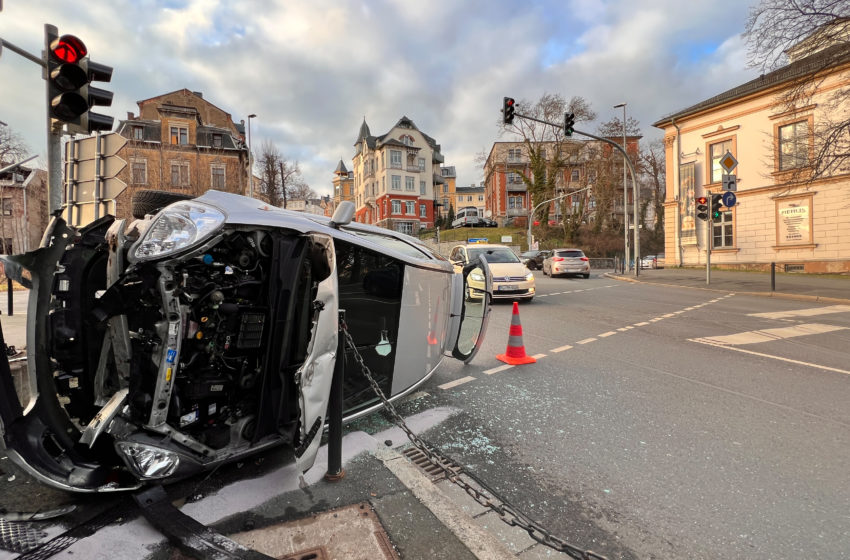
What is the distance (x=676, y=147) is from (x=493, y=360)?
98.8ft

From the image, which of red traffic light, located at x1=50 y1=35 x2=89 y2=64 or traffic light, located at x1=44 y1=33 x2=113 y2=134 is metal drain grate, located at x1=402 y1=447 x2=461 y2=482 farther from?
red traffic light, located at x1=50 y1=35 x2=89 y2=64

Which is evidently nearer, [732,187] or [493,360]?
[493,360]

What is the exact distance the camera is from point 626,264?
28.4 meters

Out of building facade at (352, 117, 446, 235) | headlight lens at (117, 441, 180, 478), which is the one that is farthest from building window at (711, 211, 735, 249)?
building facade at (352, 117, 446, 235)

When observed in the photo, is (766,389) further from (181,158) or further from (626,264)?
(181,158)

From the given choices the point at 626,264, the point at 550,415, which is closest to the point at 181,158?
the point at 626,264

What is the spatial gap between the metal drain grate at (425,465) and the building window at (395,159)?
60645mm

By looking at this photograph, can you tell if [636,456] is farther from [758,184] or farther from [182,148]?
[182,148]

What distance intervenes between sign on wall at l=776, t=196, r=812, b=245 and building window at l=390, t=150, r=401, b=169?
46.3 m

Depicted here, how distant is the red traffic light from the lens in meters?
4.87

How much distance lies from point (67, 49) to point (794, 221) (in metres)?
30.7

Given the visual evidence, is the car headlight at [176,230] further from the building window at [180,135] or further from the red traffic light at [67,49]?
the building window at [180,135]

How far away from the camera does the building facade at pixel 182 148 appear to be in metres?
36.2

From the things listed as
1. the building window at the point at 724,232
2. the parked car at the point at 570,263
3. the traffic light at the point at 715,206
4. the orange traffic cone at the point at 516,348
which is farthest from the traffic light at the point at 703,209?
the orange traffic cone at the point at 516,348
